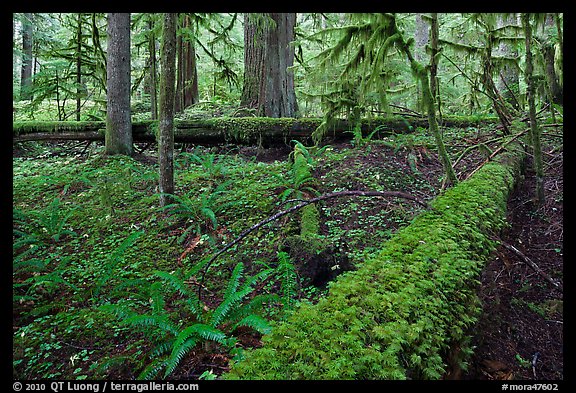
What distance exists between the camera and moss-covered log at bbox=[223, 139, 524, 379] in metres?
1.71

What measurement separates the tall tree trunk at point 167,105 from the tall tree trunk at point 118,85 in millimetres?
3576

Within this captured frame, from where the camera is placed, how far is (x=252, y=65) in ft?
35.5

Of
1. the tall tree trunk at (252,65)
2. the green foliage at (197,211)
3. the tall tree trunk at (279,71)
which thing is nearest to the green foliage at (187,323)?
the green foliage at (197,211)

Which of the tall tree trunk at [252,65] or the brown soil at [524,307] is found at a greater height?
the tall tree trunk at [252,65]

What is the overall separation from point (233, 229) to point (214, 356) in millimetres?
2627

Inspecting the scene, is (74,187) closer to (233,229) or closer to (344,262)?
(233,229)

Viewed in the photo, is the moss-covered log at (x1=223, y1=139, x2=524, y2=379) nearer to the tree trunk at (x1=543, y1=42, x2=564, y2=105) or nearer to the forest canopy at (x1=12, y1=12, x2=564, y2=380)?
the forest canopy at (x1=12, y1=12, x2=564, y2=380)

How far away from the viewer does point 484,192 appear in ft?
14.5

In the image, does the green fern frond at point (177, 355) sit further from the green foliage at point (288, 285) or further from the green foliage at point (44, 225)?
the green foliage at point (44, 225)

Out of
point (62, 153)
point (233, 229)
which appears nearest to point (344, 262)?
point (233, 229)

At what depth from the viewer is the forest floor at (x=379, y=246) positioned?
305cm

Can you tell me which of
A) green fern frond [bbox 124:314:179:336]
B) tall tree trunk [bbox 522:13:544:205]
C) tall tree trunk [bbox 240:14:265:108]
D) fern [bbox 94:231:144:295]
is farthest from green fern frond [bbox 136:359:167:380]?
tall tree trunk [bbox 240:14:265:108]

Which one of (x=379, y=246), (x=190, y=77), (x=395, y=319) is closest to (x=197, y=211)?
(x=379, y=246)

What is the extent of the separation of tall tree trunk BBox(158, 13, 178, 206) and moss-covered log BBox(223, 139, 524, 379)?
4156 mm
